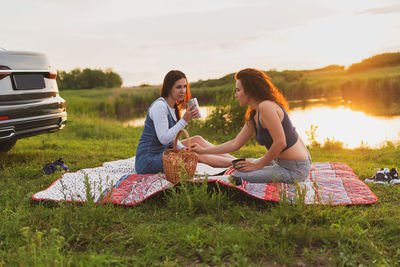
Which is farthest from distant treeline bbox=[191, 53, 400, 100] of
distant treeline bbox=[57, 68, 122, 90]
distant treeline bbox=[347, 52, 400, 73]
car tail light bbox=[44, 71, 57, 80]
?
distant treeline bbox=[57, 68, 122, 90]

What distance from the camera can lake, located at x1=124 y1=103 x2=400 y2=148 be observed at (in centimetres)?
896

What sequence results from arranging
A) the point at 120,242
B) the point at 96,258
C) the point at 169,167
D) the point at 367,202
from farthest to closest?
1. the point at 169,167
2. the point at 367,202
3. the point at 120,242
4. the point at 96,258

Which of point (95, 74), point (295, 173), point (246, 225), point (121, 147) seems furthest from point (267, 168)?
point (95, 74)

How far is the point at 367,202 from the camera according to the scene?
10.5ft

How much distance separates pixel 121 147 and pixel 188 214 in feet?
14.8

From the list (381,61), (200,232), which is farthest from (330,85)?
(200,232)

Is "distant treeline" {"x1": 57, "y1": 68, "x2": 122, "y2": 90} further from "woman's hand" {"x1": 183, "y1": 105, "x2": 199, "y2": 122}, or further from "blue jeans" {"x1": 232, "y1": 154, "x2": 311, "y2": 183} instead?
"blue jeans" {"x1": 232, "y1": 154, "x2": 311, "y2": 183}

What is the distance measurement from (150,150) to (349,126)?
29.3ft

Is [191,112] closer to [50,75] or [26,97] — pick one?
[26,97]

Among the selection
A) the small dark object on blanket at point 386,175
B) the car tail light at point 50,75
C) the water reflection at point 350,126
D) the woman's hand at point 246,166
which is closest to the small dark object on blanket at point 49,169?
the car tail light at point 50,75

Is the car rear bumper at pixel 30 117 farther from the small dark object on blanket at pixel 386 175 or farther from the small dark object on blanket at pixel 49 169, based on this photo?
the small dark object on blanket at pixel 386 175

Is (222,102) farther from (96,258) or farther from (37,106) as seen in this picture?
(96,258)

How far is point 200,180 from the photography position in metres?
3.21

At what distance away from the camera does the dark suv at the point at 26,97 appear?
4242mm
